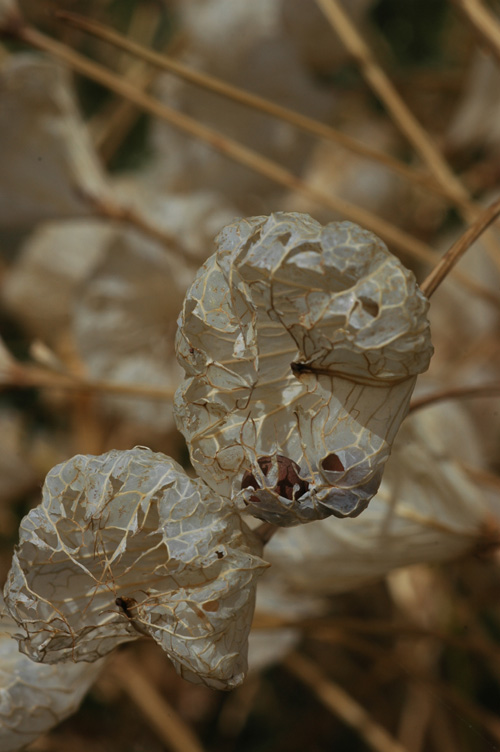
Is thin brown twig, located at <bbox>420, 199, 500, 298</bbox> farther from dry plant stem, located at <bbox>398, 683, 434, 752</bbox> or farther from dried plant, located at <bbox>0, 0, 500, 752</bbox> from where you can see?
dry plant stem, located at <bbox>398, 683, 434, 752</bbox>

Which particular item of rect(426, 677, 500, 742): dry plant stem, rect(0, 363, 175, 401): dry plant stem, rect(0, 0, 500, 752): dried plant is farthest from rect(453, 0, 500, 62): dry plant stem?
rect(426, 677, 500, 742): dry plant stem

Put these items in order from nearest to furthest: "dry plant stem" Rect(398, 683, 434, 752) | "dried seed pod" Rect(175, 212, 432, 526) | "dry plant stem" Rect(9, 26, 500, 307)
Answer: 1. "dried seed pod" Rect(175, 212, 432, 526)
2. "dry plant stem" Rect(9, 26, 500, 307)
3. "dry plant stem" Rect(398, 683, 434, 752)

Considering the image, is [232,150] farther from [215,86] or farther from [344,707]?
[344,707]

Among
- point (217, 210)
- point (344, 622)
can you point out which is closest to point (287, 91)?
point (217, 210)

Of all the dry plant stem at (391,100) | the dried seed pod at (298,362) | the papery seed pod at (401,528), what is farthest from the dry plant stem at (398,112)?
the dried seed pod at (298,362)

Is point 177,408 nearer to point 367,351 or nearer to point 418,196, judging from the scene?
point 367,351
